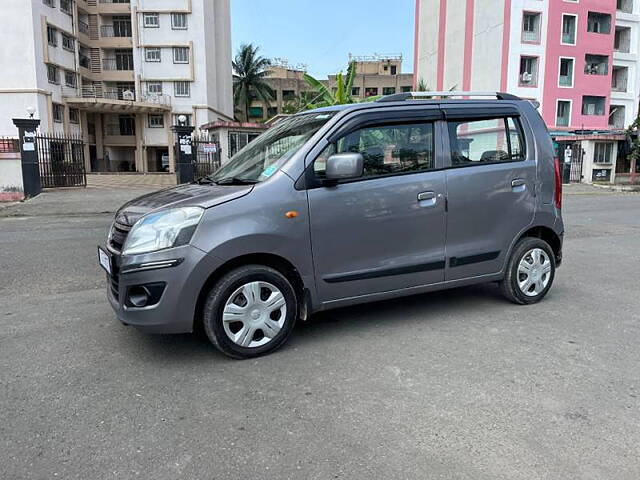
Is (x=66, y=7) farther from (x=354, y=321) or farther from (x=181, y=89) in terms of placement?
(x=354, y=321)

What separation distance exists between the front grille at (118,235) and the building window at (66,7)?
1751 inches

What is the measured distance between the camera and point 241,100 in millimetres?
62188

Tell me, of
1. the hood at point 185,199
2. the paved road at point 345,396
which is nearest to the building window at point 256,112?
the paved road at point 345,396

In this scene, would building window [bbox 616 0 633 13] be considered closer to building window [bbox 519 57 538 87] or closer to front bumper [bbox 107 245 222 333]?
building window [bbox 519 57 538 87]

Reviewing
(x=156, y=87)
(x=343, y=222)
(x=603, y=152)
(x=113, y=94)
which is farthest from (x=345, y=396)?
(x=113, y=94)

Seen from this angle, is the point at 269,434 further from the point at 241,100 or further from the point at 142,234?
the point at 241,100

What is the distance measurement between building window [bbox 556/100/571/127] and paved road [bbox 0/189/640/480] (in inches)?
1513

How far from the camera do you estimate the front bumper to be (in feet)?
12.1

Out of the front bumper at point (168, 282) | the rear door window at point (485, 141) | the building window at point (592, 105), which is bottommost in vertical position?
the front bumper at point (168, 282)

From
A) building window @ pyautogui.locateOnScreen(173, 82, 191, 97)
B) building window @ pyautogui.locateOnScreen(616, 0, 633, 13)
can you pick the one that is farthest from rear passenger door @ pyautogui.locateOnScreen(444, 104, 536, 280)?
building window @ pyautogui.locateOnScreen(616, 0, 633, 13)

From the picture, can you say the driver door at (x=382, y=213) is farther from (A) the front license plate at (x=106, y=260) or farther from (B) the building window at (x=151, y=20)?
(B) the building window at (x=151, y=20)

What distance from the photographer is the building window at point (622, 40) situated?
42.2 meters

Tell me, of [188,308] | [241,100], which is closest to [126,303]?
[188,308]

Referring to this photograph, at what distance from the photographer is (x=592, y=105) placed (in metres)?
40.6
